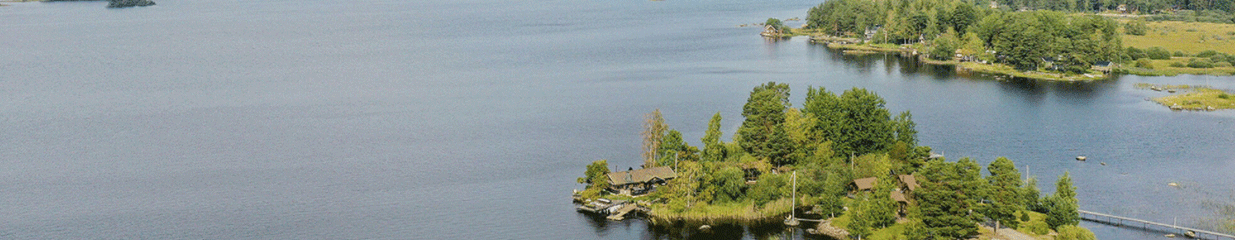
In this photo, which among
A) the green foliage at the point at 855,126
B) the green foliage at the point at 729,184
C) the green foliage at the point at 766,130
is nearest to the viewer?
the green foliage at the point at 729,184

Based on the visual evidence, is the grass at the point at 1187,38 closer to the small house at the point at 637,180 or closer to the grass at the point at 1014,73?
the grass at the point at 1014,73

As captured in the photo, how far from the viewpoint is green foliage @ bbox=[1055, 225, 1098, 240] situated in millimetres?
47303

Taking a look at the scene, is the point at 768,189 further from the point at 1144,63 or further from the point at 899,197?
the point at 1144,63

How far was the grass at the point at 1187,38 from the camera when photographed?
125m

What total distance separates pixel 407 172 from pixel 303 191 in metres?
6.58

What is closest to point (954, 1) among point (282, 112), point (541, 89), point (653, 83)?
point (653, 83)

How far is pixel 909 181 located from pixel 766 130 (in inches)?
461

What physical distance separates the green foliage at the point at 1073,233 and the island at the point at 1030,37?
2441 inches

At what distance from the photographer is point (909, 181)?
55.5 meters

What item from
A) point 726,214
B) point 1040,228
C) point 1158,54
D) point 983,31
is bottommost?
point 1040,228

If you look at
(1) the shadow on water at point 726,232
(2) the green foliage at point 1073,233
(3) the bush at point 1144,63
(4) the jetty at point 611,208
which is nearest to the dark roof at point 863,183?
(1) the shadow on water at point 726,232

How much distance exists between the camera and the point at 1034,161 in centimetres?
6638

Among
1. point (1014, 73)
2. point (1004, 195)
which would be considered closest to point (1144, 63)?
point (1014, 73)

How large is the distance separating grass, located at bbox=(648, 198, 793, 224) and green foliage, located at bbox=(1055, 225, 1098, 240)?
12973 millimetres
